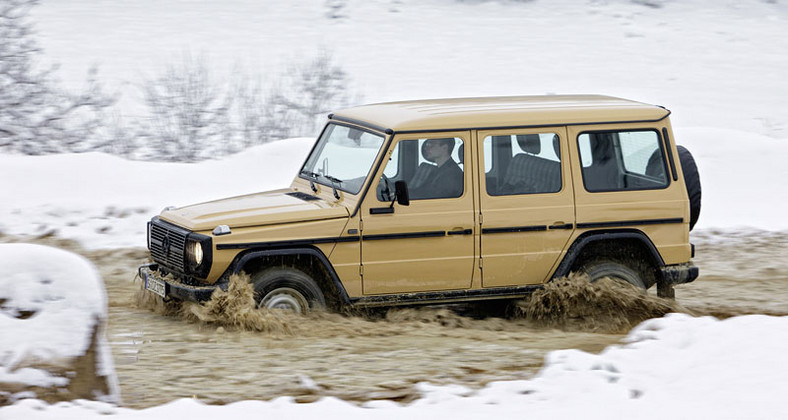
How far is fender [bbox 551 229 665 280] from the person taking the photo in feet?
25.8

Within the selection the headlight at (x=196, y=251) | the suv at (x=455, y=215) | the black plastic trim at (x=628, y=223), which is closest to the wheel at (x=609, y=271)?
the suv at (x=455, y=215)

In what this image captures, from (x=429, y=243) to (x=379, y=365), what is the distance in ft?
4.49

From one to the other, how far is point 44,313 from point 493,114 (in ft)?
12.5

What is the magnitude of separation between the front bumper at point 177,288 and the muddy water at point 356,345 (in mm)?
250

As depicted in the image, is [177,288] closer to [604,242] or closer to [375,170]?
[375,170]

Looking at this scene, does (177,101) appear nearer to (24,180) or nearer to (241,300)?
(24,180)

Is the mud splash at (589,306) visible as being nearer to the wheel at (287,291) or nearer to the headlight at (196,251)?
the wheel at (287,291)

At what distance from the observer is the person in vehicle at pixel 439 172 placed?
7.59m

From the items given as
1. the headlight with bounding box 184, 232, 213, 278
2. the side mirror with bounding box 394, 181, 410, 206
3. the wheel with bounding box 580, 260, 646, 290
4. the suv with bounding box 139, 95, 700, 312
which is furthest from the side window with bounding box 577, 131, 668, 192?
the headlight with bounding box 184, 232, 213, 278

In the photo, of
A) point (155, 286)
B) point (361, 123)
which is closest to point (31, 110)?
point (155, 286)

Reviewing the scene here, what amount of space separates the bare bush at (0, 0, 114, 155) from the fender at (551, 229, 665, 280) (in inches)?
399

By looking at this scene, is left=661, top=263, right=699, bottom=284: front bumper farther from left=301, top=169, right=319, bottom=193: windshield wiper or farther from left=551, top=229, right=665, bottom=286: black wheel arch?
left=301, top=169, right=319, bottom=193: windshield wiper

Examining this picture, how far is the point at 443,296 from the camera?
771cm

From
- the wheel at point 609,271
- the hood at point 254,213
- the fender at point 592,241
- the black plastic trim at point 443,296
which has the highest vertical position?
the hood at point 254,213
